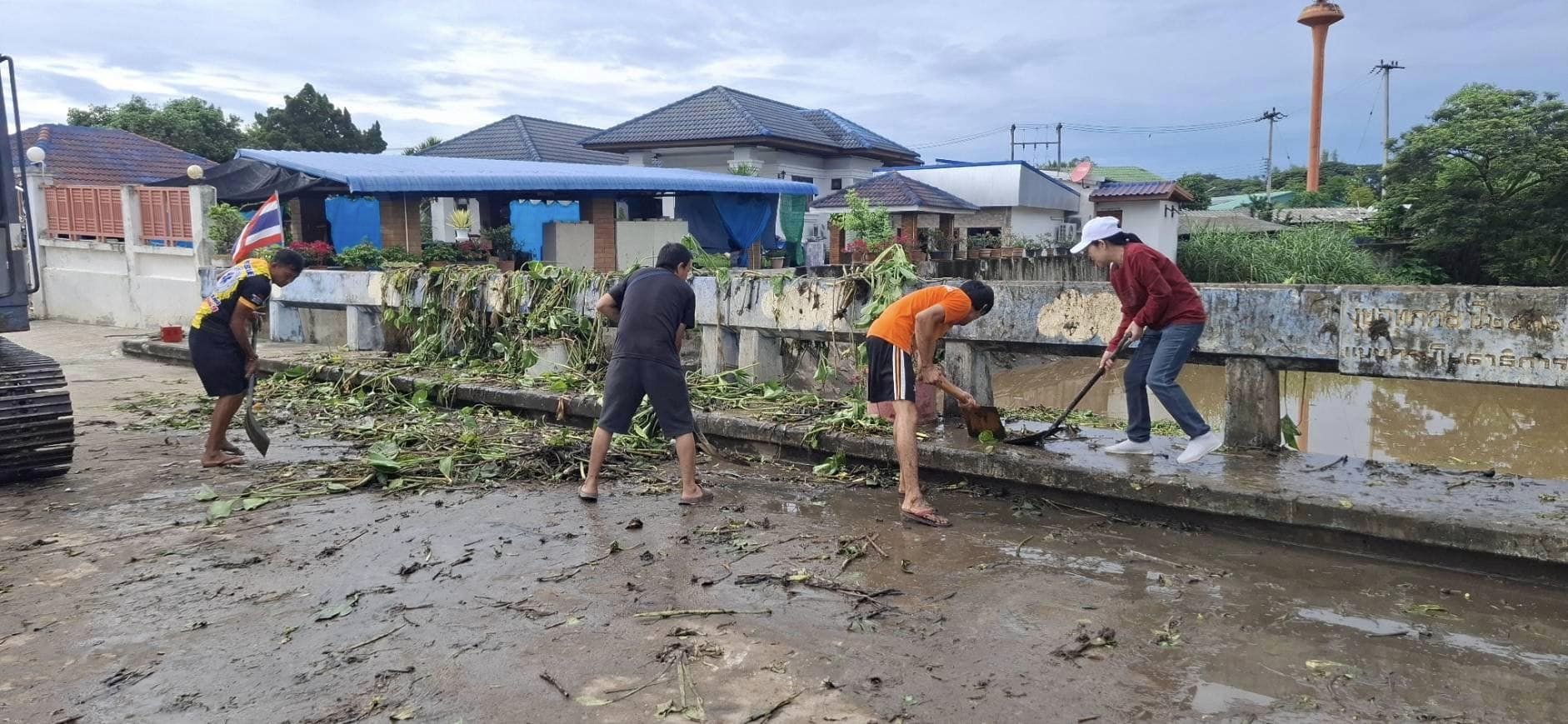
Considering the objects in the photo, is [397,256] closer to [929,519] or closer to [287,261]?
[287,261]

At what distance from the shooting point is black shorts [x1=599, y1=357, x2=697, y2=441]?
233 inches

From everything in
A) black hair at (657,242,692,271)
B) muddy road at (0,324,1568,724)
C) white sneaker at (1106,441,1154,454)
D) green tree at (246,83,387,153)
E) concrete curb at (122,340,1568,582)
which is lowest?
muddy road at (0,324,1568,724)

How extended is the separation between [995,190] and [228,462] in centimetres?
2676

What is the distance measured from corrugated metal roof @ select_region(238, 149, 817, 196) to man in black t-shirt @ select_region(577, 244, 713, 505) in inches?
467

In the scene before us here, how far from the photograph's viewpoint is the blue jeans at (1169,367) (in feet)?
18.6

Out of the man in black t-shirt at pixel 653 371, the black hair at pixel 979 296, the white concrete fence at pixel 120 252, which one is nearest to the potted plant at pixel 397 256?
the white concrete fence at pixel 120 252

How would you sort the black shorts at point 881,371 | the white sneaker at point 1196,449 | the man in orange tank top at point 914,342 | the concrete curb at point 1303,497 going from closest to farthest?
the concrete curb at point 1303,497
the man in orange tank top at point 914,342
the white sneaker at point 1196,449
the black shorts at point 881,371

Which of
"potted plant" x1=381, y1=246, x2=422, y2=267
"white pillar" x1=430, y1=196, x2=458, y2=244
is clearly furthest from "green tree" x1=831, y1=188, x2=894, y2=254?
"white pillar" x1=430, y1=196, x2=458, y2=244

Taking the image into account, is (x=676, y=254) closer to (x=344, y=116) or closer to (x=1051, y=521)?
(x=1051, y=521)

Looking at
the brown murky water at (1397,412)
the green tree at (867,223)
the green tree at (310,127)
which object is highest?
the green tree at (310,127)

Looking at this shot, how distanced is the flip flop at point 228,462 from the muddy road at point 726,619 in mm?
819

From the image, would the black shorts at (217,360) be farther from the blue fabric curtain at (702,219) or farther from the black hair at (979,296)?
the blue fabric curtain at (702,219)

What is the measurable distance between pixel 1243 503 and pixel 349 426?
6.48m

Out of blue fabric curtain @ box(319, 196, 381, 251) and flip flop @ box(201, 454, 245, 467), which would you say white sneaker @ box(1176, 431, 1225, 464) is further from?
blue fabric curtain @ box(319, 196, 381, 251)
